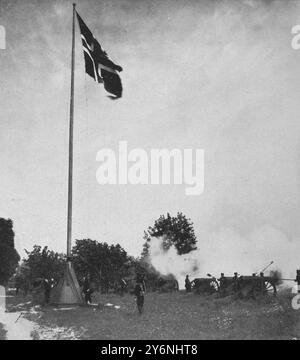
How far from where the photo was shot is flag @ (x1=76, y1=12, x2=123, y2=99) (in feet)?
52.3

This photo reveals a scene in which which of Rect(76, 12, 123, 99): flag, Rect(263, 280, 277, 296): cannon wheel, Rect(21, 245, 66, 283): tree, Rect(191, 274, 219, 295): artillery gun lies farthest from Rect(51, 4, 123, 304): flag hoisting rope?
Rect(21, 245, 66, 283): tree

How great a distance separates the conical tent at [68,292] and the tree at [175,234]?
32208mm

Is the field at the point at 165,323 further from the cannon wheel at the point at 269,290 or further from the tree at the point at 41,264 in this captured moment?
the tree at the point at 41,264

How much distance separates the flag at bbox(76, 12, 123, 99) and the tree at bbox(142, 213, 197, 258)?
34.5 m

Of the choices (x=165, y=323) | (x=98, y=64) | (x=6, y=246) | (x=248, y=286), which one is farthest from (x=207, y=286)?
(x=6, y=246)

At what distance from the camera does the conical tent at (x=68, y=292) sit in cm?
1619

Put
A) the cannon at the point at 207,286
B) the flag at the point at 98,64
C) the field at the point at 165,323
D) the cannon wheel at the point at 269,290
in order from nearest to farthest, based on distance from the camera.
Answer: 1. the field at the point at 165,323
2. the flag at the point at 98,64
3. the cannon wheel at the point at 269,290
4. the cannon at the point at 207,286

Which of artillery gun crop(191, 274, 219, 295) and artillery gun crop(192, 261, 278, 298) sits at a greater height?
artillery gun crop(192, 261, 278, 298)

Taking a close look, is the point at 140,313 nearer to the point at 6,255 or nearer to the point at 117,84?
the point at 117,84

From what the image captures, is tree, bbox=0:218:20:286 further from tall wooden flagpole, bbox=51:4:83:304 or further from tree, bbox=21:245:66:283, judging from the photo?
tall wooden flagpole, bbox=51:4:83:304

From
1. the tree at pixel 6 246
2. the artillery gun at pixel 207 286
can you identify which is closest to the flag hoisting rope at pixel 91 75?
the artillery gun at pixel 207 286

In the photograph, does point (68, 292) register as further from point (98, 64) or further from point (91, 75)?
point (98, 64)

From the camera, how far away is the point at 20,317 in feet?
49.1

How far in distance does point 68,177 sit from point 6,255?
27.1m
